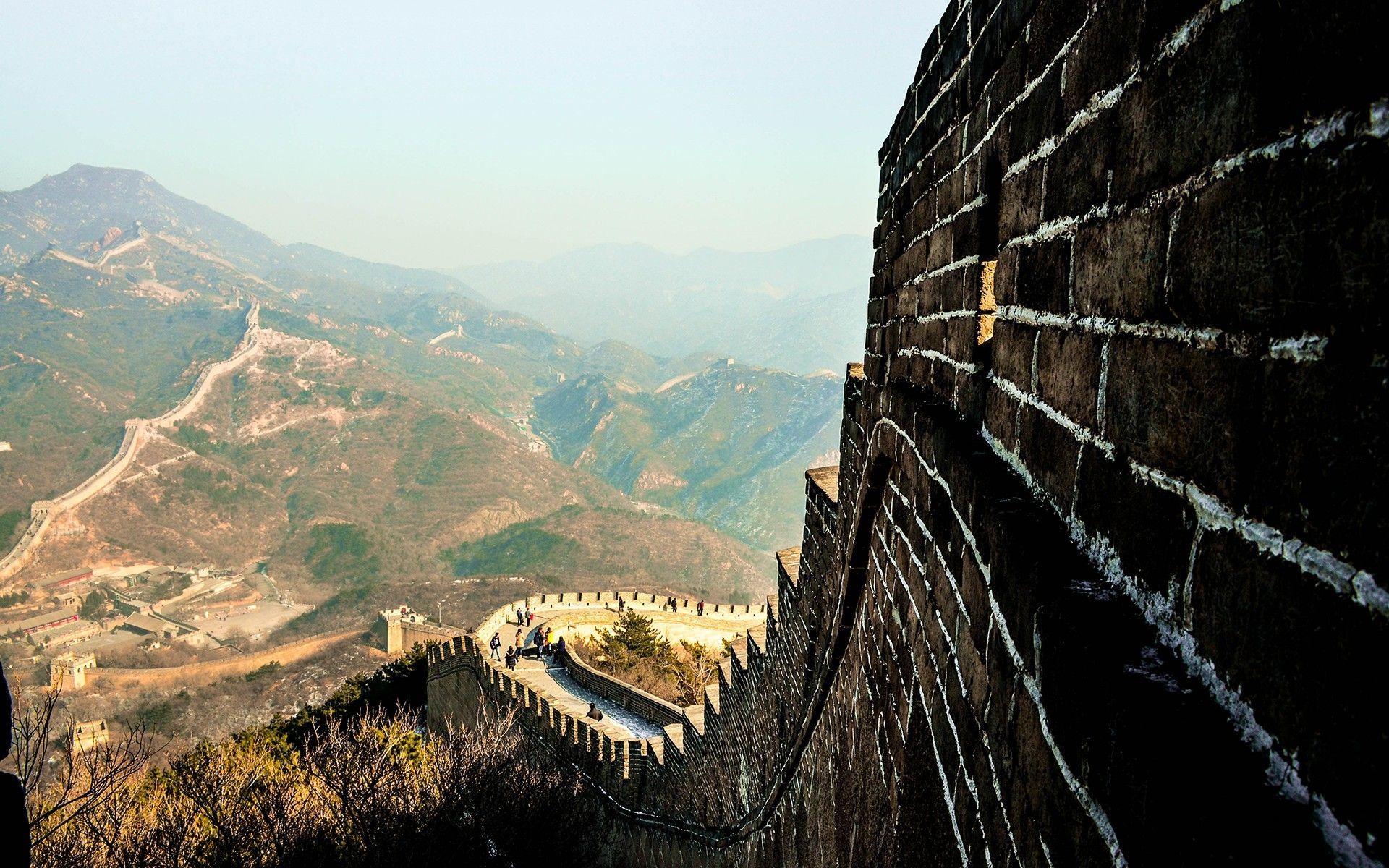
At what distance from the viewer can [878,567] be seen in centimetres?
235

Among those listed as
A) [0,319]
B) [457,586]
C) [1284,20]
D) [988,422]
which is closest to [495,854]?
[988,422]

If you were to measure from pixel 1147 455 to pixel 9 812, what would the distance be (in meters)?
1.95

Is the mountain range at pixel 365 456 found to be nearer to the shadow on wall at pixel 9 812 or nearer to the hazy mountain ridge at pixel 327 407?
the hazy mountain ridge at pixel 327 407

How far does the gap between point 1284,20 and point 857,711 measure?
2.03 metres

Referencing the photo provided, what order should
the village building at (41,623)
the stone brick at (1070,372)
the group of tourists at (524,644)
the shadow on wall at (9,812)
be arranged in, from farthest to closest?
1. the village building at (41,623)
2. the group of tourists at (524,644)
3. the shadow on wall at (9,812)
4. the stone brick at (1070,372)

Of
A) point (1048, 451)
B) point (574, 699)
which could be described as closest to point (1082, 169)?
point (1048, 451)

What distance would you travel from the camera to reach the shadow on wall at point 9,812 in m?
1.62

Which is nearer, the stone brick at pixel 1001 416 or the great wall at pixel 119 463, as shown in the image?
the stone brick at pixel 1001 416

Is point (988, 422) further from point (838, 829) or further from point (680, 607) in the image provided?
point (680, 607)

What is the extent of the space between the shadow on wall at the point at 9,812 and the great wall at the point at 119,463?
7517cm

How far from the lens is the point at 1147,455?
84 cm

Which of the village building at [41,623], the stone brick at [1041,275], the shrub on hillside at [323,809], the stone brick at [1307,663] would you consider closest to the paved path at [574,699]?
the shrub on hillside at [323,809]

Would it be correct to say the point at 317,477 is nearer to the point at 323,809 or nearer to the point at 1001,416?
the point at 323,809

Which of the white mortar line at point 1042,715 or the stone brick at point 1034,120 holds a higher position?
the stone brick at point 1034,120
